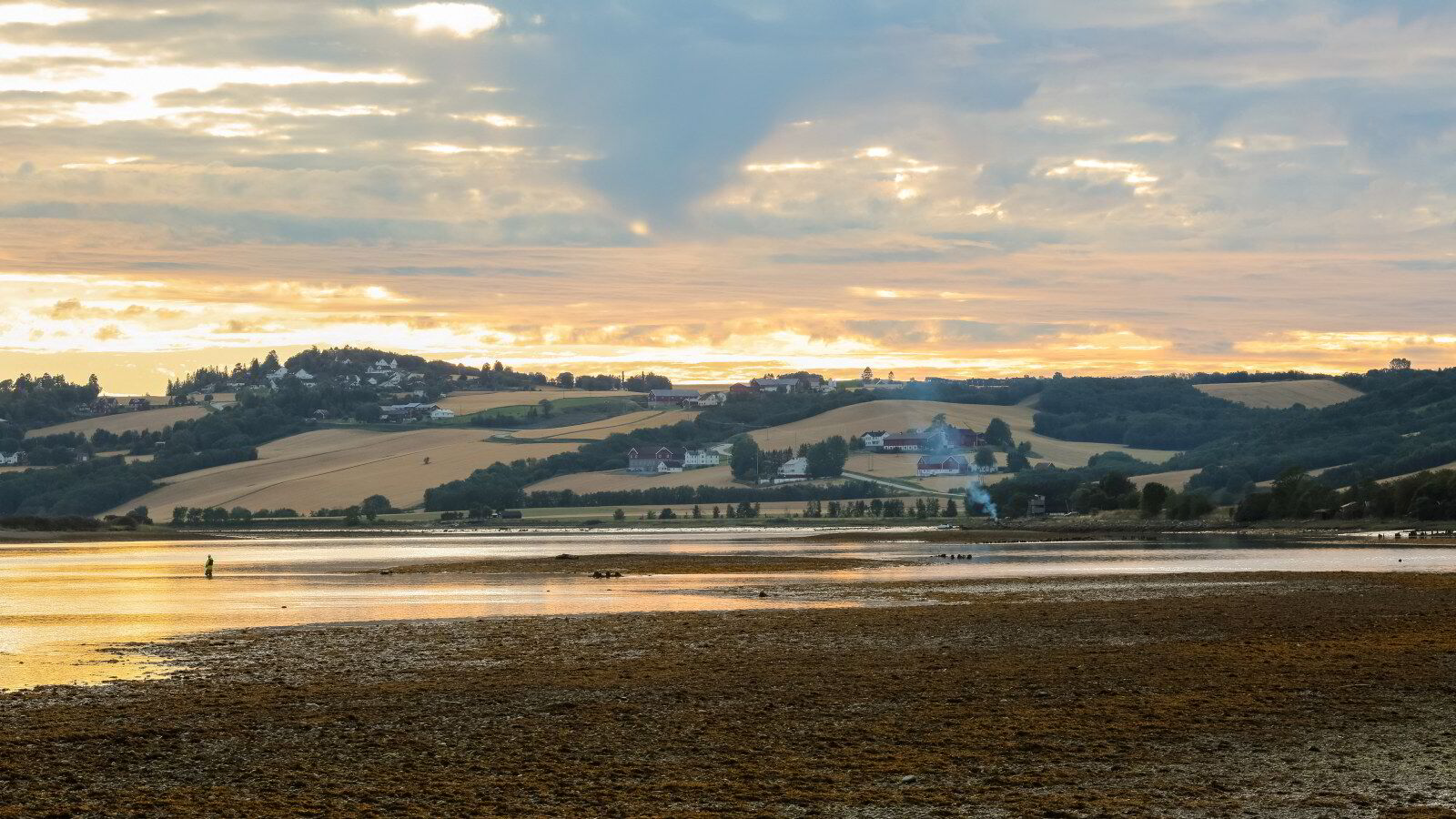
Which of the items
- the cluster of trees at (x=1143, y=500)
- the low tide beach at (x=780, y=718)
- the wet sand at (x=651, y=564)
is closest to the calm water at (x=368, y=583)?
the low tide beach at (x=780, y=718)

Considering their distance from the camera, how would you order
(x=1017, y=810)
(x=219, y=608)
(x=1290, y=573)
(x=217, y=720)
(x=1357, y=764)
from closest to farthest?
1. (x=1017, y=810)
2. (x=1357, y=764)
3. (x=217, y=720)
4. (x=219, y=608)
5. (x=1290, y=573)

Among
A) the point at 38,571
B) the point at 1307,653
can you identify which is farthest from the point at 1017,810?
the point at 38,571

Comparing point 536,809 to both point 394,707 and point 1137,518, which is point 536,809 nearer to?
point 394,707

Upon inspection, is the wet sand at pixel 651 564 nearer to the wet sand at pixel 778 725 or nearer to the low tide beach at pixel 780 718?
the low tide beach at pixel 780 718

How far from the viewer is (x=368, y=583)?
67000 millimetres

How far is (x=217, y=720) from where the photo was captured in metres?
23.8

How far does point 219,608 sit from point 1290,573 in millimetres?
39497

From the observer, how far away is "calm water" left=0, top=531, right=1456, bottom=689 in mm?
41781

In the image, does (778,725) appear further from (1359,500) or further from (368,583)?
(1359,500)

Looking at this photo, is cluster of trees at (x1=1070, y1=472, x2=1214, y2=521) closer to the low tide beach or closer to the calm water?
the calm water

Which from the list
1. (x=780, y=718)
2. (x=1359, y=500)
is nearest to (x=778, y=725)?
(x=780, y=718)

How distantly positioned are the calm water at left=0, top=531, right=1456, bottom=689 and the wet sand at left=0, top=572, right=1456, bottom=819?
4.27 metres

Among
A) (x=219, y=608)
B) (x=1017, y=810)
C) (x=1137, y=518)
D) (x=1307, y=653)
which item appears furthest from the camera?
(x=1137, y=518)

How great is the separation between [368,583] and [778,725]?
4705 centimetres
